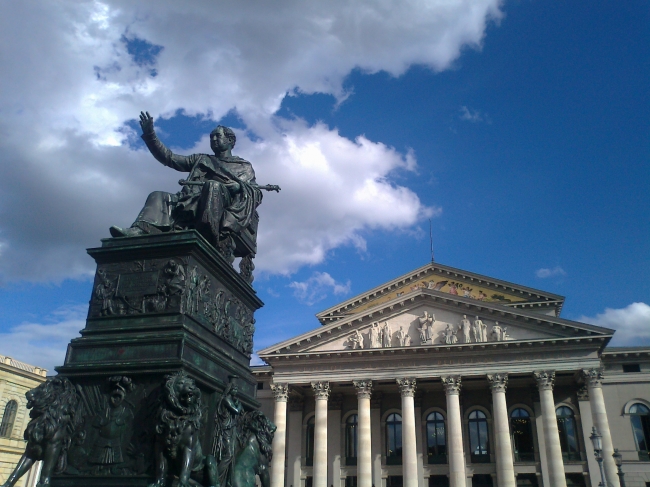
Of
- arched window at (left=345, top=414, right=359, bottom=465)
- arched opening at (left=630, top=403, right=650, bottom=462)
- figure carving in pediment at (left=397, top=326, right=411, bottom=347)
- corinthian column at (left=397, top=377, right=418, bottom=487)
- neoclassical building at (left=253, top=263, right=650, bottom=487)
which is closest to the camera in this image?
corinthian column at (left=397, top=377, right=418, bottom=487)

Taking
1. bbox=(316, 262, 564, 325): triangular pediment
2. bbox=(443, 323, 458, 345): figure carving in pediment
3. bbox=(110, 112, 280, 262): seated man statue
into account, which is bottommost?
bbox=(110, 112, 280, 262): seated man statue

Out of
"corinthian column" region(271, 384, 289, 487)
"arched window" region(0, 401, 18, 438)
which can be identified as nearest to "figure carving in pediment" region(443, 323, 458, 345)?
"corinthian column" region(271, 384, 289, 487)

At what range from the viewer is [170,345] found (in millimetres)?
5039

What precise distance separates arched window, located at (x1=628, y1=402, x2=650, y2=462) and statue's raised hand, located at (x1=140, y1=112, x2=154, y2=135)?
155 feet

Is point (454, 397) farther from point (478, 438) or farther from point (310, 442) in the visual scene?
point (310, 442)

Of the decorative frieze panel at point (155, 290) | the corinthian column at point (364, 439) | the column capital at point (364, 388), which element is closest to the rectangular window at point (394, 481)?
the corinthian column at point (364, 439)

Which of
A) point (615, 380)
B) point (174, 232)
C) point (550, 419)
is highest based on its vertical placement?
point (615, 380)

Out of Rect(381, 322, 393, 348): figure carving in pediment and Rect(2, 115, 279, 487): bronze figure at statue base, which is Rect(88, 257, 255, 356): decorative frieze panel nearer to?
Rect(2, 115, 279, 487): bronze figure at statue base

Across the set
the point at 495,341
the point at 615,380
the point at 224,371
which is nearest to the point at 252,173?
the point at 224,371

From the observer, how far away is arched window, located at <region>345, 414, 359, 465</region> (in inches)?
1796

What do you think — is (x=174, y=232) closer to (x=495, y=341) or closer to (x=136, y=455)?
(x=136, y=455)

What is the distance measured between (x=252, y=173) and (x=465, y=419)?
1674 inches

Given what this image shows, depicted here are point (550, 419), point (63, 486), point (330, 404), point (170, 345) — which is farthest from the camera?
point (330, 404)

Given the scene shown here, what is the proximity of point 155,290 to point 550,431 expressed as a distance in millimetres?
38509
